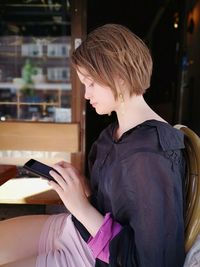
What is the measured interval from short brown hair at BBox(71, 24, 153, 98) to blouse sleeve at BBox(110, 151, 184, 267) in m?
0.19

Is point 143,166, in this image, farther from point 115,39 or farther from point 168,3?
point 168,3

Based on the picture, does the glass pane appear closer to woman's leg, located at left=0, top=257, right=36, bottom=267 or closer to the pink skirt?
the pink skirt

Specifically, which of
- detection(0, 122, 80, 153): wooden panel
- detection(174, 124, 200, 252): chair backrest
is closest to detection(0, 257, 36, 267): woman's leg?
detection(174, 124, 200, 252): chair backrest

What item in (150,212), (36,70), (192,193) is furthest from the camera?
(36,70)

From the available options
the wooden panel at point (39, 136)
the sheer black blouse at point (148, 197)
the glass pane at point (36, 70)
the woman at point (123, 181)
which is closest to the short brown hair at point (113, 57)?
the woman at point (123, 181)

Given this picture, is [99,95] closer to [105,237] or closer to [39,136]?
[105,237]

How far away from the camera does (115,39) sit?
74 cm

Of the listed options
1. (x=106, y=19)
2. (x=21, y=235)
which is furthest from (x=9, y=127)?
(x=106, y=19)

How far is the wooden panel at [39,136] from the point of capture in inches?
79.9

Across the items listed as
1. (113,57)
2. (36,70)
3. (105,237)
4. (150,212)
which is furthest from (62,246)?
(36,70)

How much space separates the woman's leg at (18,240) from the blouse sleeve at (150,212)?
0.33 m

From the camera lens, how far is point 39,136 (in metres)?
2.09

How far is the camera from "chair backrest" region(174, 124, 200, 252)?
746 millimetres

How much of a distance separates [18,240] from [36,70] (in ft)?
8.62
